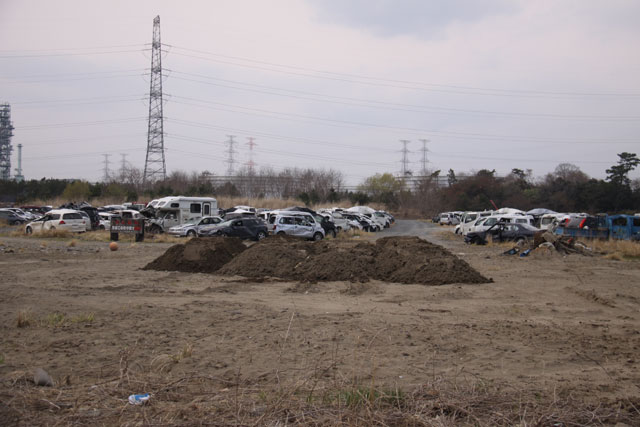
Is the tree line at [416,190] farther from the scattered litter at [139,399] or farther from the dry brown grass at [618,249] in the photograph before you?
the scattered litter at [139,399]

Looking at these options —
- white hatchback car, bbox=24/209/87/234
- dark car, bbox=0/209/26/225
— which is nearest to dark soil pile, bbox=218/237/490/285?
white hatchback car, bbox=24/209/87/234

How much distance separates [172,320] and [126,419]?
4345 mm

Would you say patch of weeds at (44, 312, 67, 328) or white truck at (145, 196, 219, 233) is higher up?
white truck at (145, 196, 219, 233)

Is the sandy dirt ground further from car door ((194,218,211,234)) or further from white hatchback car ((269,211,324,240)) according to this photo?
car door ((194,218,211,234))

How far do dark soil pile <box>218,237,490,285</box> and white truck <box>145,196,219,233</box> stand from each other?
58.8 ft

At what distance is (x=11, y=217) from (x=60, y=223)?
14141mm

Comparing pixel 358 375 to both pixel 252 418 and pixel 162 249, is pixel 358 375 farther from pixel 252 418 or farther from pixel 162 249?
pixel 162 249

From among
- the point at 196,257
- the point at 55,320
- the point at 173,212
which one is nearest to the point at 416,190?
the point at 173,212

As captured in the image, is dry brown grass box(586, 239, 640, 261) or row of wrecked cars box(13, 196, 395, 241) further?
row of wrecked cars box(13, 196, 395, 241)

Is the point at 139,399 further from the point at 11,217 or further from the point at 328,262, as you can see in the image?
the point at 11,217

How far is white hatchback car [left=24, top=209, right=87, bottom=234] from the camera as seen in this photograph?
100ft

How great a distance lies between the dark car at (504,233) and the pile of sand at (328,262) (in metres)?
11.6

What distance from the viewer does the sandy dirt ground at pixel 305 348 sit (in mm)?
4648

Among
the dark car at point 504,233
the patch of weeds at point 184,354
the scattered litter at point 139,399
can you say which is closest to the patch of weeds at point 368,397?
the scattered litter at point 139,399
